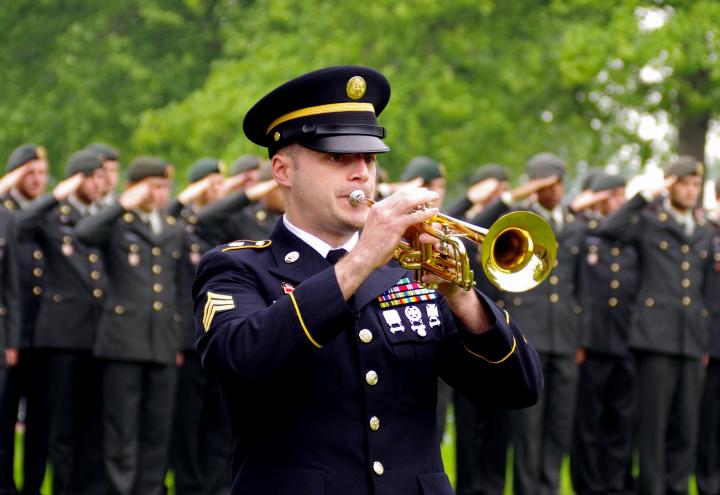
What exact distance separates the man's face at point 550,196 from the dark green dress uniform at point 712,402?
1405 mm

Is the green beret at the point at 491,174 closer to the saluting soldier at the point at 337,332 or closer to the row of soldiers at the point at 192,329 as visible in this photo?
the row of soldiers at the point at 192,329

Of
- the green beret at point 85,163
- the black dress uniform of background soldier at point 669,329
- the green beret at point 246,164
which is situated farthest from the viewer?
the green beret at point 246,164

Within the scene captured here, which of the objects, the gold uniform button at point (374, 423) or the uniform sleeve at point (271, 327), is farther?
the gold uniform button at point (374, 423)

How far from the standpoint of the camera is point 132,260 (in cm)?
1016

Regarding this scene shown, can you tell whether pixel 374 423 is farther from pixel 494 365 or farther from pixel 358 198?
pixel 358 198

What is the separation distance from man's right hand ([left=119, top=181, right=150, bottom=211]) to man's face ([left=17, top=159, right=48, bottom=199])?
0.75 meters

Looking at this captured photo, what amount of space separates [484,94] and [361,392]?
1944cm

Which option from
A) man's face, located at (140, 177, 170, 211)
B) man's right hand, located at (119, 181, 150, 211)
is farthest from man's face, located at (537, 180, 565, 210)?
man's right hand, located at (119, 181, 150, 211)

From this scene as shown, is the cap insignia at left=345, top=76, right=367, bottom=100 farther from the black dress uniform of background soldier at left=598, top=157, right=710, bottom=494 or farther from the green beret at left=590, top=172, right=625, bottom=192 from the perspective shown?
the green beret at left=590, top=172, right=625, bottom=192

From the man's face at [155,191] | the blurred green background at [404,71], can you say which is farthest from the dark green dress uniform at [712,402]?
the blurred green background at [404,71]

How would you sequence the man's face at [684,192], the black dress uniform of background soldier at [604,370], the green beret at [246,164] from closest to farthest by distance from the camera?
the man's face at [684,192] < the black dress uniform of background soldier at [604,370] < the green beret at [246,164]

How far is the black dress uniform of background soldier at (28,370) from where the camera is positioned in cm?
1010

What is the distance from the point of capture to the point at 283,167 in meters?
4.11

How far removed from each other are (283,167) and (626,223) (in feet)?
25.3
